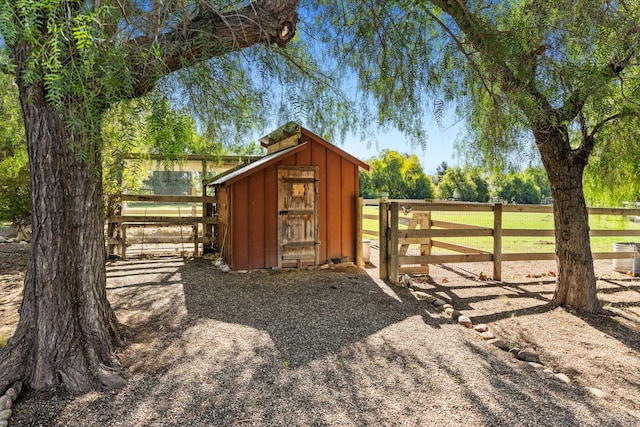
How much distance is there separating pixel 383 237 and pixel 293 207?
2024 millimetres

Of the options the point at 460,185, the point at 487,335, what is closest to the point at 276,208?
the point at 487,335

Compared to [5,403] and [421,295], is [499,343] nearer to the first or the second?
[421,295]

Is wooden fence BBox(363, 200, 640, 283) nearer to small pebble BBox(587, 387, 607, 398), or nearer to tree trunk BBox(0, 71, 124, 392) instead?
small pebble BBox(587, 387, 607, 398)

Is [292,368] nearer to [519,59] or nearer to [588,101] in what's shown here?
[519,59]

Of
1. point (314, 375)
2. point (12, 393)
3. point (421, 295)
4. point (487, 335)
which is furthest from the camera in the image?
point (421, 295)

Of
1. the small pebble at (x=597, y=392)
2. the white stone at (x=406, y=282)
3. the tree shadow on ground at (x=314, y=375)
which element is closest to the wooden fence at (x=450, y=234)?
the white stone at (x=406, y=282)

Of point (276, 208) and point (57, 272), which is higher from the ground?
point (276, 208)

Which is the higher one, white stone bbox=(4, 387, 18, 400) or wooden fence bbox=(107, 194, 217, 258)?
wooden fence bbox=(107, 194, 217, 258)

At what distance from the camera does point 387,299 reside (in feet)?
16.1

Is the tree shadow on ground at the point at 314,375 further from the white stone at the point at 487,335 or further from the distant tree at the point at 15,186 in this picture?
the distant tree at the point at 15,186

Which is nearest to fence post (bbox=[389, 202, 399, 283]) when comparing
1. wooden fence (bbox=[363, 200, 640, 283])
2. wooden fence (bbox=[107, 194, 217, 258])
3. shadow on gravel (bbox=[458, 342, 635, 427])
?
wooden fence (bbox=[363, 200, 640, 283])

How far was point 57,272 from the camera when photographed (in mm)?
2596

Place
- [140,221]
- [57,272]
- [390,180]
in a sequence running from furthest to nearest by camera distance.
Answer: [140,221]
[390,180]
[57,272]

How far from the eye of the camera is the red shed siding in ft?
22.2
